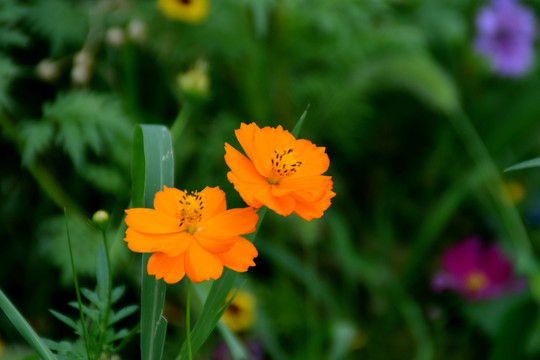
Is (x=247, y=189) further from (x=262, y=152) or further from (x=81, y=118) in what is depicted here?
(x=81, y=118)

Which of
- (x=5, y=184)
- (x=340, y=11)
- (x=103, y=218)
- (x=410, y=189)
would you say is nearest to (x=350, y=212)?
(x=410, y=189)

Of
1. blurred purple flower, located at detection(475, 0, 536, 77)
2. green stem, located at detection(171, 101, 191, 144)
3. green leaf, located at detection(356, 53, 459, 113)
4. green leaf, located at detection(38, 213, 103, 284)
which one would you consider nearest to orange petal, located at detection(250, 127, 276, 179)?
green stem, located at detection(171, 101, 191, 144)

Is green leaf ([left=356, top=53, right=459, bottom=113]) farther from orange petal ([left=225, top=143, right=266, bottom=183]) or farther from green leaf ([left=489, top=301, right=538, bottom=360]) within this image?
orange petal ([left=225, top=143, right=266, bottom=183])

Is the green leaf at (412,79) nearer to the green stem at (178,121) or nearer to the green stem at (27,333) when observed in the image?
the green stem at (178,121)

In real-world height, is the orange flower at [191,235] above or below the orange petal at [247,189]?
below

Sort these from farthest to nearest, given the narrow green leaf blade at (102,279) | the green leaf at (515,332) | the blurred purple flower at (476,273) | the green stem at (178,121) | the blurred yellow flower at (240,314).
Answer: the blurred purple flower at (476,273)
the blurred yellow flower at (240,314)
the green leaf at (515,332)
the green stem at (178,121)
the narrow green leaf blade at (102,279)

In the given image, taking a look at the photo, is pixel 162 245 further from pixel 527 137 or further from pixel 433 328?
pixel 527 137

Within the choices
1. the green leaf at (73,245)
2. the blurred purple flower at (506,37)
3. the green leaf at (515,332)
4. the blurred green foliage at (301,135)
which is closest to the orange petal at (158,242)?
the blurred green foliage at (301,135)
